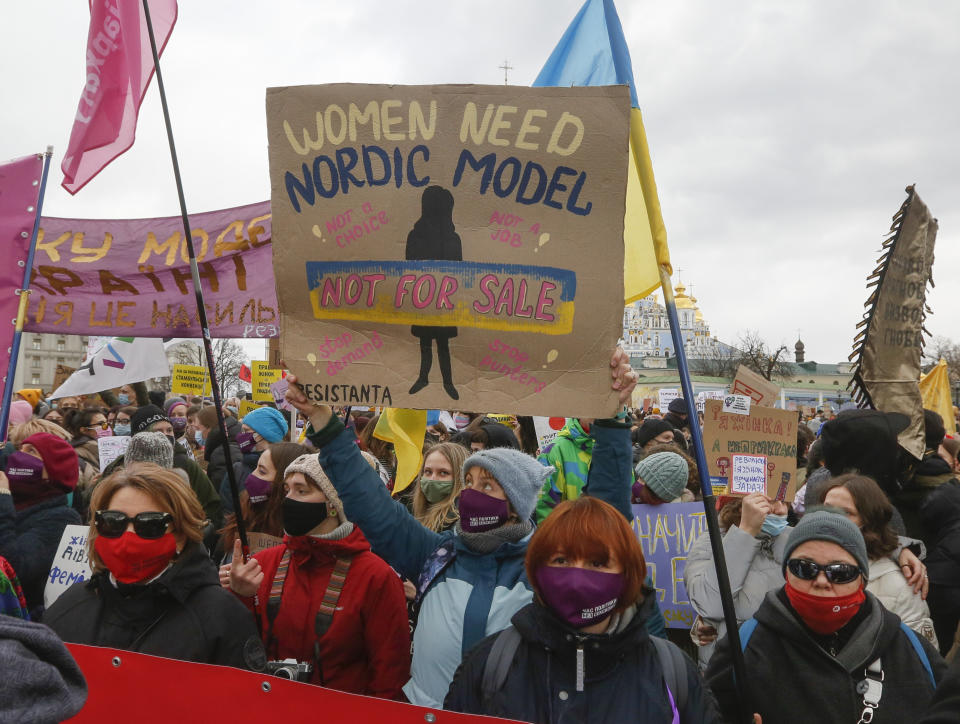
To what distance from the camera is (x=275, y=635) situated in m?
3.08

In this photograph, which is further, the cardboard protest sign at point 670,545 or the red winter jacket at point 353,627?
the cardboard protest sign at point 670,545

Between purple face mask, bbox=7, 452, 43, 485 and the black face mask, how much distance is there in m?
1.77

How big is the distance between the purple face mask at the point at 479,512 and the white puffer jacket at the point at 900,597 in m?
1.45

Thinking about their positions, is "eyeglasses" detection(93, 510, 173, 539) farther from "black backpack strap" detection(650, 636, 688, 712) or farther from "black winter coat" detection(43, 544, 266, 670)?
"black backpack strap" detection(650, 636, 688, 712)

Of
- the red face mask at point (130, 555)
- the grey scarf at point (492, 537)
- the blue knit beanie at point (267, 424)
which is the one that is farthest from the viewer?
the blue knit beanie at point (267, 424)

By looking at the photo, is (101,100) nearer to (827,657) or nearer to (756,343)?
(827,657)

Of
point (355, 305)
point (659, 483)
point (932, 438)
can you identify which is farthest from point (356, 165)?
point (932, 438)

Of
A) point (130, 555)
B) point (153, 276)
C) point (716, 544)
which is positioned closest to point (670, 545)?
point (716, 544)

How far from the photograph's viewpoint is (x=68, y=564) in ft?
13.4

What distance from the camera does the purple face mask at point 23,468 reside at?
13.7 ft

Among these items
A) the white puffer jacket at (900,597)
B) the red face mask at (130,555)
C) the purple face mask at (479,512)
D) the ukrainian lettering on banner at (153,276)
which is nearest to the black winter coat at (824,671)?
the white puffer jacket at (900,597)

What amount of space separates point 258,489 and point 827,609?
299 cm

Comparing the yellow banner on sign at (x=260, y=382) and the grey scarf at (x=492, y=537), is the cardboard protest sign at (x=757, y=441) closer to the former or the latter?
the grey scarf at (x=492, y=537)

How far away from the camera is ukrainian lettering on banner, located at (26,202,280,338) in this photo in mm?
5625
